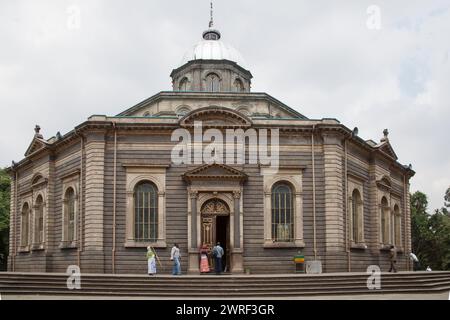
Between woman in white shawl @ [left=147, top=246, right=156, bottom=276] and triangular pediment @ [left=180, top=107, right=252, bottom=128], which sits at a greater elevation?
triangular pediment @ [left=180, top=107, right=252, bottom=128]

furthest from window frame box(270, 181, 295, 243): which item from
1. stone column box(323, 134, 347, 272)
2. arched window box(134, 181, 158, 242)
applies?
arched window box(134, 181, 158, 242)

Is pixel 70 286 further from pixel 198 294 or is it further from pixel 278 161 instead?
pixel 278 161

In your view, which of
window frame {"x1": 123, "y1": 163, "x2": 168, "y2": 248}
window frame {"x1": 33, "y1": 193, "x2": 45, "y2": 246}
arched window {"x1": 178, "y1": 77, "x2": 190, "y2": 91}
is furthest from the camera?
arched window {"x1": 178, "y1": 77, "x2": 190, "y2": 91}

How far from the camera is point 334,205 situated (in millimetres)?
31172

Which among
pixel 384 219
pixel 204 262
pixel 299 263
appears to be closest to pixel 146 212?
pixel 204 262

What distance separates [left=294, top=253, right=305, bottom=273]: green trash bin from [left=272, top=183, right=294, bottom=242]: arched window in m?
1.28

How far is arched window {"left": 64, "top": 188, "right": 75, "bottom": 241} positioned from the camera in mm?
33219

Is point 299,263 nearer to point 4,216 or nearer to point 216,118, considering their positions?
point 216,118

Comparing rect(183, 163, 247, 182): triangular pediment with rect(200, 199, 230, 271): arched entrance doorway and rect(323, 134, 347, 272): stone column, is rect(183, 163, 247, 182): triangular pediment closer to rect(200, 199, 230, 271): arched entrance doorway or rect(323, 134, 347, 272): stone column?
rect(200, 199, 230, 271): arched entrance doorway

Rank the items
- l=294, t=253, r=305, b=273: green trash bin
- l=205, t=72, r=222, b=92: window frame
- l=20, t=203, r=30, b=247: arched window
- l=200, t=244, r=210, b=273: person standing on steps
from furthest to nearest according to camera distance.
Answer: l=205, t=72, r=222, b=92: window frame → l=20, t=203, r=30, b=247: arched window → l=294, t=253, r=305, b=273: green trash bin → l=200, t=244, r=210, b=273: person standing on steps

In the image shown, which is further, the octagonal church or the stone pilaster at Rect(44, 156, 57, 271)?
the stone pilaster at Rect(44, 156, 57, 271)
